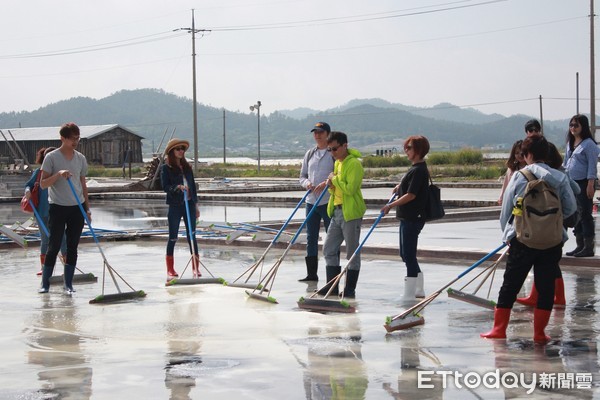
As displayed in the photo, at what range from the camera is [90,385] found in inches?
242

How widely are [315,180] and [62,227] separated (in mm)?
2696

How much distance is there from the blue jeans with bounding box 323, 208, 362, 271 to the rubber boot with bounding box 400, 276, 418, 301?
0.58 metres

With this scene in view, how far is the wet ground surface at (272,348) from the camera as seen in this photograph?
237 inches

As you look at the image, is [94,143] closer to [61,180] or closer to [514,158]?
[61,180]

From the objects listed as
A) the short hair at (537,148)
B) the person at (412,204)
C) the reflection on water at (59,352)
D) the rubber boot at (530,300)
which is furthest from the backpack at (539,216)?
the reflection on water at (59,352)

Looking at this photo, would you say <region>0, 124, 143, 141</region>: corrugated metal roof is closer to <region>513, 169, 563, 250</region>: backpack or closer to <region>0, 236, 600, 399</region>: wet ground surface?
<region>0, 236, 600, 399</region>: wet ground surface

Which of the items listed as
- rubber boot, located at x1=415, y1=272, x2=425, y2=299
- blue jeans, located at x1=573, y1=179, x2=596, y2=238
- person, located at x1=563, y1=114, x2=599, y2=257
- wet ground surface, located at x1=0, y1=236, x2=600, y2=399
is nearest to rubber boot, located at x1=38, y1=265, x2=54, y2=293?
wet ground surface, located at x1=0, y1=236, x2=600, y2=399

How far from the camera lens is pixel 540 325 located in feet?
24.3

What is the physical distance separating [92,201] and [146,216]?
945 centimetres

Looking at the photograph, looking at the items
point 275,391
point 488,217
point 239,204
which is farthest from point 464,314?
point 239,204

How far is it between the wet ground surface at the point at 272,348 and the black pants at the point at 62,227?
1.46ft

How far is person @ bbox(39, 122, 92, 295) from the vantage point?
1009 cm

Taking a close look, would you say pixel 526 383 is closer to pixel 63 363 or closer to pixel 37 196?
pixel 63 363

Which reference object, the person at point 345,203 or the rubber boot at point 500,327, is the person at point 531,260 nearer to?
the rubber boot at point 500,327
